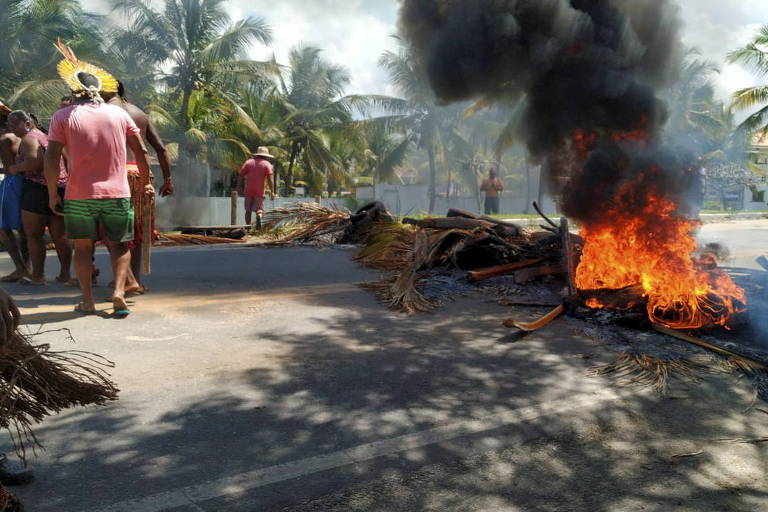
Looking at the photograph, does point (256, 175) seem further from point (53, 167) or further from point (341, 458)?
point (341, 458)

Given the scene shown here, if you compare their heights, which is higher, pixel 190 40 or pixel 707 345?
pixel 190 40

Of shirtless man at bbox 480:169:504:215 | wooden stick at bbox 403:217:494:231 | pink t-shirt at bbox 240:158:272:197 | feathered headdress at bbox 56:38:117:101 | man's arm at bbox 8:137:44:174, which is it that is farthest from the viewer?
shirtless man at bbox 480:169:504:215

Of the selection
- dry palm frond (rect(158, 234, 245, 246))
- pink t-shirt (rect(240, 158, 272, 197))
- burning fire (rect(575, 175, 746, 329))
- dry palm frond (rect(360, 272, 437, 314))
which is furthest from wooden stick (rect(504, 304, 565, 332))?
pink t-shirt (rect(240, 158, 272, 197))

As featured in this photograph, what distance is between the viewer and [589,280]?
6.14 meters

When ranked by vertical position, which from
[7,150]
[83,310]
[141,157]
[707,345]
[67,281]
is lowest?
[707,345]

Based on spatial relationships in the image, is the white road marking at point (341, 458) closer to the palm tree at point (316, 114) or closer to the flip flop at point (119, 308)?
the flip flop at point (119, 308)

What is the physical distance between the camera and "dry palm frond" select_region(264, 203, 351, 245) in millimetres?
10859

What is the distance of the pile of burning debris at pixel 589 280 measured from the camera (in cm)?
468

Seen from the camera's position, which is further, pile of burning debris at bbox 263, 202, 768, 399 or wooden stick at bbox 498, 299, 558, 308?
wooden stick at bbox 498, 299, 558, 308

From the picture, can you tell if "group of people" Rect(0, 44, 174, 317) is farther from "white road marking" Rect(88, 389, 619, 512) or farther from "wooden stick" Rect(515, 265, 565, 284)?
"wooden stick" Rect(515, 265, 565, 284)

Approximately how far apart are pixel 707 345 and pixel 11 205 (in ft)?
22.3

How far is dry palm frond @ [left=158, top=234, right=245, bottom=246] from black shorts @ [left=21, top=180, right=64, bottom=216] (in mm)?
4549

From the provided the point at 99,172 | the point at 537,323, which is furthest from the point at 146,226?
the point at 537,323

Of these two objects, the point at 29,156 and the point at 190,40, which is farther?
the point at 190,40
